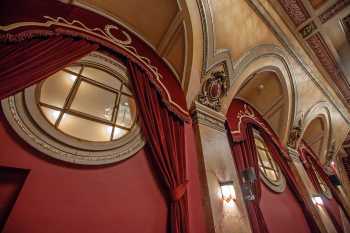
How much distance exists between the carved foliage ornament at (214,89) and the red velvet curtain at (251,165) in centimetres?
100

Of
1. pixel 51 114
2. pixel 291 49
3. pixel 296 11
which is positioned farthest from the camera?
pixel 291 49

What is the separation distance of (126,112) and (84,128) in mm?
634

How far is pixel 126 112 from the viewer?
2623mm

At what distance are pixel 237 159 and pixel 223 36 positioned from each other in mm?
2439

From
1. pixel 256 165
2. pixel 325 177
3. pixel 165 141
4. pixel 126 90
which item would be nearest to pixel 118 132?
pixel 165 141

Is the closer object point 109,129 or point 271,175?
point 109,129

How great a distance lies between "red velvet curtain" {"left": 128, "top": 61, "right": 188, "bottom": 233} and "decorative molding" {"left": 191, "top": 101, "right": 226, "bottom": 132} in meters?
0.37

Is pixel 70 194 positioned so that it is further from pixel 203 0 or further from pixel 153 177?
pixel 203 0

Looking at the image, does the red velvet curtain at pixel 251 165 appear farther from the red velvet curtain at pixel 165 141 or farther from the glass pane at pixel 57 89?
the glass pane at pixel 57 89

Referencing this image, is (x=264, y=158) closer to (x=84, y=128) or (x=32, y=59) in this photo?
(x=84, y=128)

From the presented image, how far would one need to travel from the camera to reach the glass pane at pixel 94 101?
7.50 feet

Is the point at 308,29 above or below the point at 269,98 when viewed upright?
above

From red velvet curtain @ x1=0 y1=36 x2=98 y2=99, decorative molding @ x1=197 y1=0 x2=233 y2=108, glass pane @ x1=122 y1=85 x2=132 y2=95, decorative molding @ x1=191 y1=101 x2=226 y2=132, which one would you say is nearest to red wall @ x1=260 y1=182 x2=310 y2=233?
decorative molding @ x1=191 y1=101 x2=226 y2=132

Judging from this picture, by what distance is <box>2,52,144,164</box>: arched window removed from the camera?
176 cm
